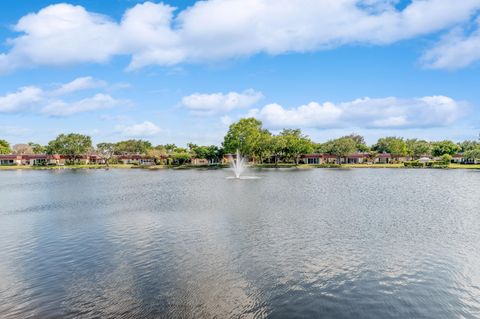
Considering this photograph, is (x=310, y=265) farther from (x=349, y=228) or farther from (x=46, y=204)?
(x=46, y=204)

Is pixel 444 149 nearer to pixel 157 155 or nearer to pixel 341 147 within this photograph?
pixel 341 147

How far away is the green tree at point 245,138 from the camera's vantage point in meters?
115

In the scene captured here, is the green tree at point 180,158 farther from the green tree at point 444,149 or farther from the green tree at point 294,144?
the green tree at point 444,149

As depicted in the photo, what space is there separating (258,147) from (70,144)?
7956 cm

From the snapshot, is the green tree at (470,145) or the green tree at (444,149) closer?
the green tree at (470,145)

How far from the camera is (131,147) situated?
167 meters

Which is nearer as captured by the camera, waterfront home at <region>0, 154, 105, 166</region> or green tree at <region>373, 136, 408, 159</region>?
green tree at <region>373, 136, 408, 159</region>

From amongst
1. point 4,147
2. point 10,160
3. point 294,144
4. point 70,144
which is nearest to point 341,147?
point 294,144

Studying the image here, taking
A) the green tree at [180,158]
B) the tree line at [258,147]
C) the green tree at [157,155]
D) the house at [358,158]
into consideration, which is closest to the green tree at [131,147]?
the tree line at [258,147]

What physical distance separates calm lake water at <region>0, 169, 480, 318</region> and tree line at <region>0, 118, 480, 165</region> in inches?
3444

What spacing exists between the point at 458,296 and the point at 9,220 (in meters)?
31.5

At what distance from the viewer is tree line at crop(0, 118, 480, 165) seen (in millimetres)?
117062

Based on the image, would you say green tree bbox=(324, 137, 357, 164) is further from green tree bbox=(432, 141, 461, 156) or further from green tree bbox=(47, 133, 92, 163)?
green tree bbox=(47, 133, 92, 163)

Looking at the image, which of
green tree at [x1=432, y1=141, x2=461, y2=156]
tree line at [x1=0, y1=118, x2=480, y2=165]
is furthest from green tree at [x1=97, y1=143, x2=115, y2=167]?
green tree at [x1=432, y1=141, x2=461, y2=156]
